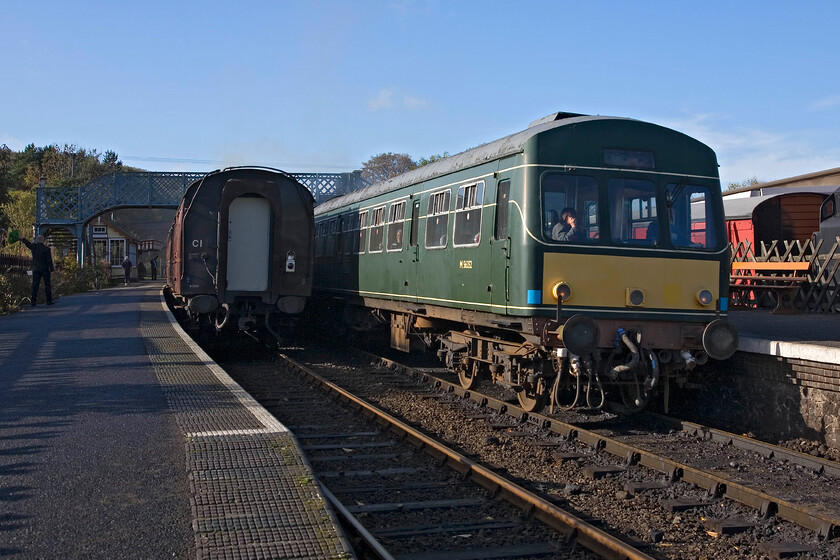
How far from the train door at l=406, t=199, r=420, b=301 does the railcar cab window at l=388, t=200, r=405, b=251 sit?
1.80ft

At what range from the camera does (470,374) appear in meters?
11.2

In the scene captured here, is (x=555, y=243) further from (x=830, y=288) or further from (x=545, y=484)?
(x=830, y=288)

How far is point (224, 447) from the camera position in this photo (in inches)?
253

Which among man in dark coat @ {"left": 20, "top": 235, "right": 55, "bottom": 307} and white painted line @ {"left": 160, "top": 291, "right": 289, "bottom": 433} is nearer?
white painted line @ {"left": 160, "top": 291, "right": 289, "bottom": 433}

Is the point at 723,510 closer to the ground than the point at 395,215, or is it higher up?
closer to the ground

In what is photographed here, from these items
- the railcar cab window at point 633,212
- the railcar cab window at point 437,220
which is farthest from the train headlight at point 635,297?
the railcar cab window at point 437,220

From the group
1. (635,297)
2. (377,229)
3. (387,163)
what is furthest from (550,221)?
(387,163)

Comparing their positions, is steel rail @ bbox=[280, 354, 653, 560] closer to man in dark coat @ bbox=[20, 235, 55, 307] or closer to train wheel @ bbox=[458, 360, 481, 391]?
train wheel @ bbox=[458, 360, 481, 391]

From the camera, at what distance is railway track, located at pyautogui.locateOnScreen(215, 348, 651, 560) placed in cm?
525

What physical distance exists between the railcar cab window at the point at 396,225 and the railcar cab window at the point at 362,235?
70.8 inches

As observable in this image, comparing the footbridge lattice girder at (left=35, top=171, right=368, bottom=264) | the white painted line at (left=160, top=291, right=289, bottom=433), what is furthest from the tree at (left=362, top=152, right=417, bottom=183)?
the white painted line at (left=160, top=291, right=289, bottom=433)

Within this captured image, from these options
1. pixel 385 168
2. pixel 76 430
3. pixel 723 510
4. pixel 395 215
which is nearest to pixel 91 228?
pixel 385 168

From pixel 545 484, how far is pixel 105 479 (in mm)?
3501

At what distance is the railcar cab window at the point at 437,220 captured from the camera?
1102 centimetres
